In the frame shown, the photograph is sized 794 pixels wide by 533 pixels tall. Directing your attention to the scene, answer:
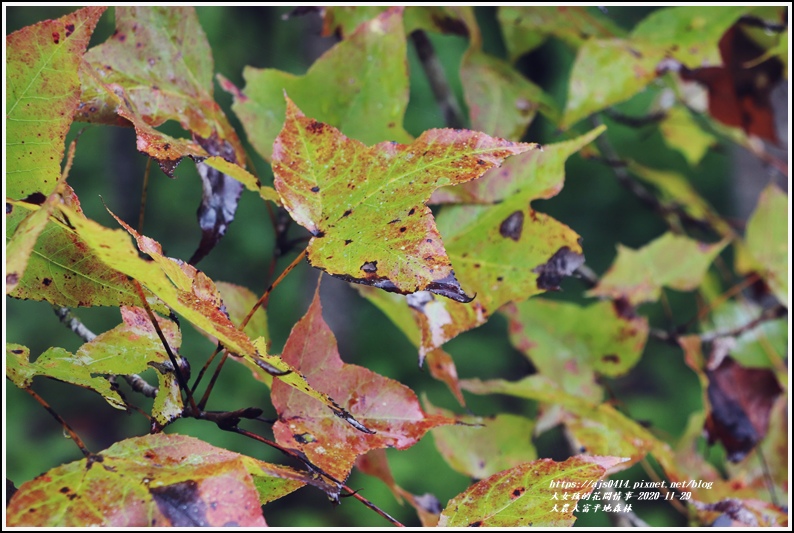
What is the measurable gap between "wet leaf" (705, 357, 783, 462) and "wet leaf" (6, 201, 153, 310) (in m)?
0.42

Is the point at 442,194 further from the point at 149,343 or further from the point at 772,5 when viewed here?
the point at 772,5

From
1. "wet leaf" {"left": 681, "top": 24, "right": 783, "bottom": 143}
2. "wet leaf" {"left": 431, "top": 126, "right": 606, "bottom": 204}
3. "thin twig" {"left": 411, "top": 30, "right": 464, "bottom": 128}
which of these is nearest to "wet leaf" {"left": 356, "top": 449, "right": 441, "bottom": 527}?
"wet leaf" {"left": 431, "top": 126, "right": 606, "bottom": 204}

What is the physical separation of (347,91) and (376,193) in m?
0.14

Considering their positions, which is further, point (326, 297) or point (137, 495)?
point (326, 297)

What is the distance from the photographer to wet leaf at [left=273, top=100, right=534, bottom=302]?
0.23m

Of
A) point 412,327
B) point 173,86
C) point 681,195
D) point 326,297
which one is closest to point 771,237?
point 681,195

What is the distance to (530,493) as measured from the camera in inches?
10.3

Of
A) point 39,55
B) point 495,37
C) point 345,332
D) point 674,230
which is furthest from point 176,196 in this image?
point 39,55

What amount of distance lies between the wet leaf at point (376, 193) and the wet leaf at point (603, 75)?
8.7 inches

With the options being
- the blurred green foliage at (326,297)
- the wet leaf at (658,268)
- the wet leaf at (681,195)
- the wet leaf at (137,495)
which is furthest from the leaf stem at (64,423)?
the blurred green foliage at (326,297)

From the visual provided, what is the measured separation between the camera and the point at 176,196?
2320 mm

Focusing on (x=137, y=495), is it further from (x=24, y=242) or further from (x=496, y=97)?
(x=496, y=97)

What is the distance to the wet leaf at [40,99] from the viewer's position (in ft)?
0.75

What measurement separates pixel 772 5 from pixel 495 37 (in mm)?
1885
